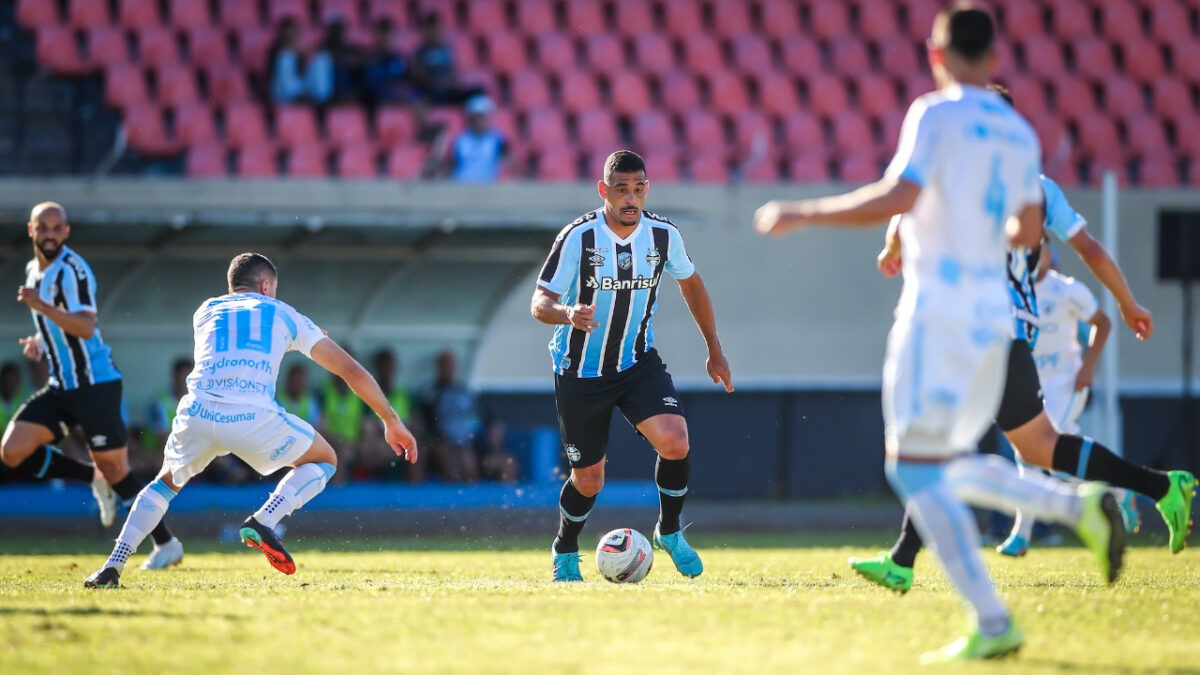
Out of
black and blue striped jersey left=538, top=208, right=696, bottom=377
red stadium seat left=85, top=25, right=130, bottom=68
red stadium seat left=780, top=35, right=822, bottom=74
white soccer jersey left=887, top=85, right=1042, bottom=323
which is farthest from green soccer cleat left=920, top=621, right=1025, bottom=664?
red stadium seat left=780, top=35, right=822, bottom=74

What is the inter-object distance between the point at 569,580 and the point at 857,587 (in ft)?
5.38

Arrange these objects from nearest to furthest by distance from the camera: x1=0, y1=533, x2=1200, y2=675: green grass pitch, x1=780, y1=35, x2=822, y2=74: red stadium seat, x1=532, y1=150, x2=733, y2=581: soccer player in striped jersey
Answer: x1=0, y1=533, x2=1200, y2=675: green grass pitch < x1=532, y1=150, x2=733, y2=581: soccer player in striped jersey < x1=780, y1=35, x2=822, y2=74: red stadium seat

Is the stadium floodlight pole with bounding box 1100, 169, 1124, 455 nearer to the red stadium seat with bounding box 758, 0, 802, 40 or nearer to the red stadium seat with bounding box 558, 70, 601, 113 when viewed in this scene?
the red stadium seat with bounding box 758, 0, 802, 40

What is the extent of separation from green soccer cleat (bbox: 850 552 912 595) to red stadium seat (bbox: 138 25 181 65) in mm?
12787

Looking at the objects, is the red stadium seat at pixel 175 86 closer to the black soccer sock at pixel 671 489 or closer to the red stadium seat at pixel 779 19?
the red stadium seat at pixel 779 19

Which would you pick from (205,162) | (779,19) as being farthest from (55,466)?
(779,19)

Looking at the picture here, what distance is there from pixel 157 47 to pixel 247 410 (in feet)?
35.6

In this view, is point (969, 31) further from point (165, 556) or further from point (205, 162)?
point (205, 162)

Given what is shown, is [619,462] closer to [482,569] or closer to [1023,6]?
[482,569]

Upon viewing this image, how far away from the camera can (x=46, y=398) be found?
33.7 ft

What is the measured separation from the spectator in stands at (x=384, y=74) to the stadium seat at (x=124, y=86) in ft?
8.15

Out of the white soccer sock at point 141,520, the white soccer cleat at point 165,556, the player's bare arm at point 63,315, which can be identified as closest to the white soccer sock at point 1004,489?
the white soccer sock at point 141,520

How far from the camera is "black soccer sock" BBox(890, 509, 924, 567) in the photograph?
7301mm

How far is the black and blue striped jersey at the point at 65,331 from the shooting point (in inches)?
381
